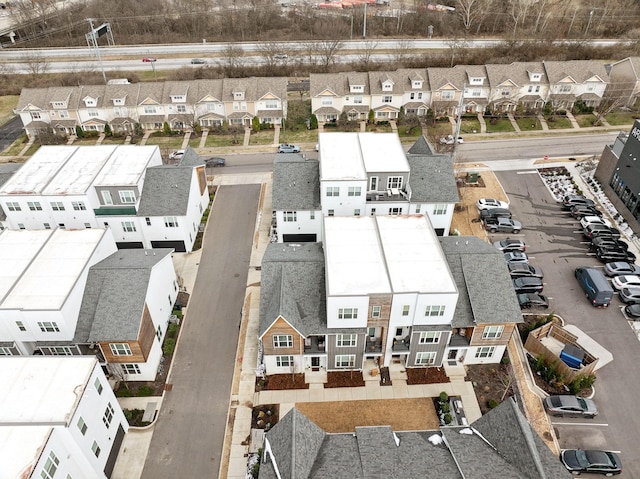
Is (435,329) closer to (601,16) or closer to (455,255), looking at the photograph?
(455,255)

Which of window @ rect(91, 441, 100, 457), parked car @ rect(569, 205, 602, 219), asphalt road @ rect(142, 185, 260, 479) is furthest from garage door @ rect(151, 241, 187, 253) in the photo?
parked car @ rect(569, 205, 602, 219)

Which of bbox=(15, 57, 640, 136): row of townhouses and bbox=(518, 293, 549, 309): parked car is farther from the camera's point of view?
bbox=(15, 57, 640, 136): row of townhouses

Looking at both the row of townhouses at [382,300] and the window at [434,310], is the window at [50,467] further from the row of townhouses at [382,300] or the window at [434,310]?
the window at [434,310]

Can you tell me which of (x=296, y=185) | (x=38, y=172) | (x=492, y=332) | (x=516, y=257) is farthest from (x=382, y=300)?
(x=38, y=172)

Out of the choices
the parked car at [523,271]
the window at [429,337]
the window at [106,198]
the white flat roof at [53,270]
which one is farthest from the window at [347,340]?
the window at [106,198]

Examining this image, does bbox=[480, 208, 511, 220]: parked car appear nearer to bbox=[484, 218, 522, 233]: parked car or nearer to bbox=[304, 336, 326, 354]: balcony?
bbox=[484, 218, 522, 233]: parked car

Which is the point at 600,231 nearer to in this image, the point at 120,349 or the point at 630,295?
the point at 630,295
